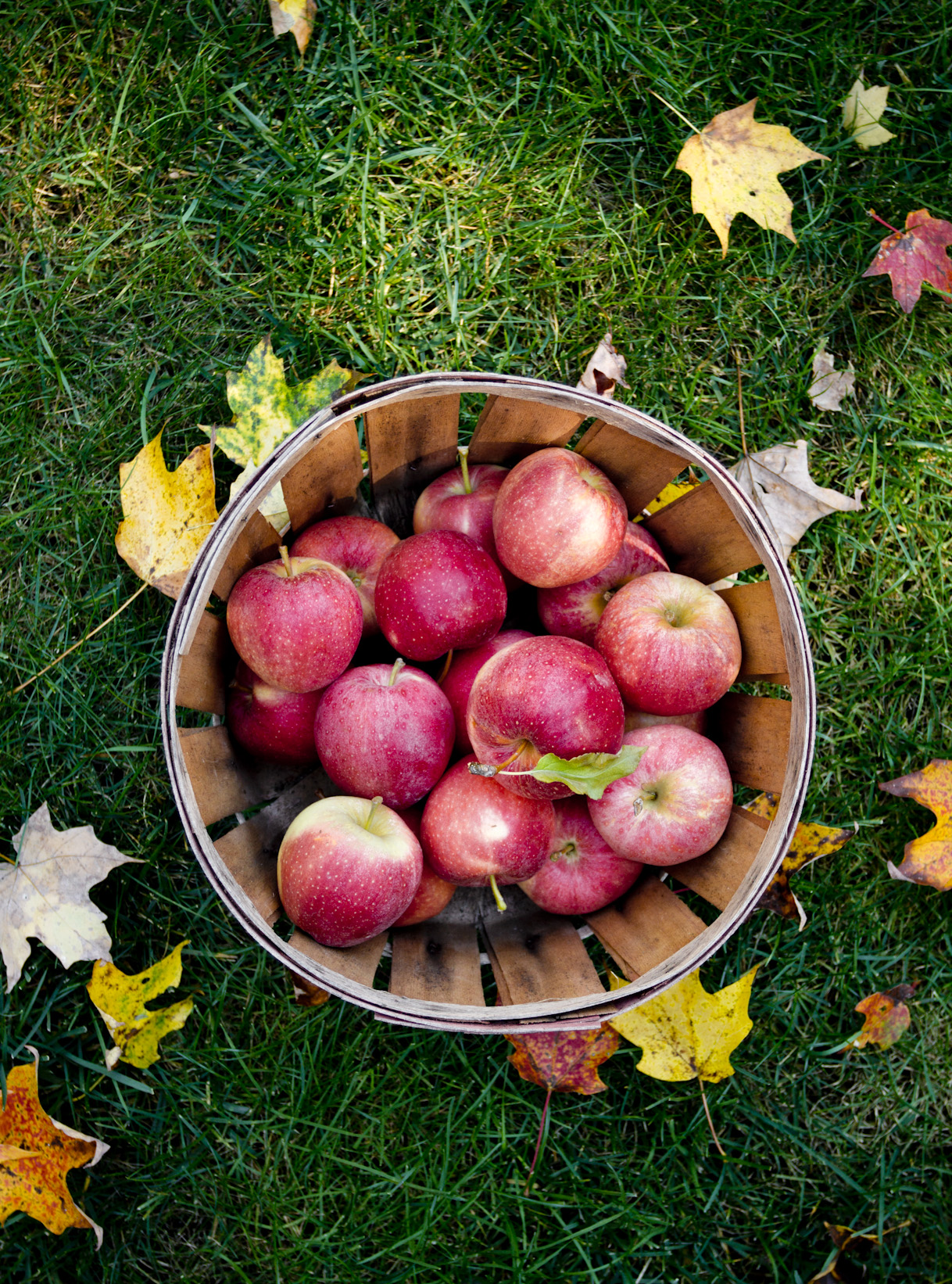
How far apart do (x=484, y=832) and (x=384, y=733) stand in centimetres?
→ 25

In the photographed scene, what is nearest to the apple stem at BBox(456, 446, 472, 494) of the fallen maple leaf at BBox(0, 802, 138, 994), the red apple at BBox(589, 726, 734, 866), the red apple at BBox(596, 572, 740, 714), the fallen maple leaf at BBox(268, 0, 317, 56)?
the red apple at BBox(596, 572, 740, 714)

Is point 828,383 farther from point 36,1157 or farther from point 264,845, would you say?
point 36,1157

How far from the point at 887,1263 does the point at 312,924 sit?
5.09ft

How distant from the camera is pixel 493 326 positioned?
2301 mm

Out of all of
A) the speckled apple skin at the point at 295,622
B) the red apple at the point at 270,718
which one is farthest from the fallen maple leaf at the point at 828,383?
the red apple at the point at 270,718

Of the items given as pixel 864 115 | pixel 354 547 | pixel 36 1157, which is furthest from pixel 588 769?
pixel 864 115

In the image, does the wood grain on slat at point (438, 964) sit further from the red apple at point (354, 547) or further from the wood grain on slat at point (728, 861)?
the red apple at point (354, 547)

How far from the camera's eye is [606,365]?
228 cm

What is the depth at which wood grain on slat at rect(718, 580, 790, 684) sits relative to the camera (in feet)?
5.93

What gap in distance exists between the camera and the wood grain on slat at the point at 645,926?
1.76 m

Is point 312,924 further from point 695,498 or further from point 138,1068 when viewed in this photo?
point 695,498

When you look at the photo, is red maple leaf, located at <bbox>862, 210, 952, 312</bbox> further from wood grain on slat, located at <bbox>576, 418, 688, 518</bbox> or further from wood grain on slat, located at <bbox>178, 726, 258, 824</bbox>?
wood grain on slat, located at <bbox>178, 726, 258, 824</bbox>

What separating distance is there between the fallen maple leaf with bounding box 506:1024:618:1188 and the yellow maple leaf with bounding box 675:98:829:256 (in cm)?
180

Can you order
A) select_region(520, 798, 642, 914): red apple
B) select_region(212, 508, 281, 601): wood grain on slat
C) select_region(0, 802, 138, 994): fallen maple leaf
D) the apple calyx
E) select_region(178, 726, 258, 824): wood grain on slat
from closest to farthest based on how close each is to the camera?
the apple calyx → select_region(178, 726, 258, 824): wood grain on slat → select_region(212, 508, 281, 601): wood grain on slat → select_region(520, 798, 642, 914): red apple → select_region(0, 802, 138, 994): fallen maple leaf
